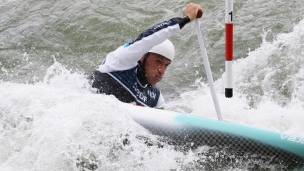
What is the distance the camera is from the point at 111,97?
4.50 meters

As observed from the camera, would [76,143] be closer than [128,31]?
Yes

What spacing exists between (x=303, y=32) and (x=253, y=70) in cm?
126

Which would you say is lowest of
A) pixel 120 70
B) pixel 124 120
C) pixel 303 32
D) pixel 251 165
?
pixel 251 165

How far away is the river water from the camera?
162 inches

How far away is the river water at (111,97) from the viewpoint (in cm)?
412

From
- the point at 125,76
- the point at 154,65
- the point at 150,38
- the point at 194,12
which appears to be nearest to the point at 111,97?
the point at 125,76

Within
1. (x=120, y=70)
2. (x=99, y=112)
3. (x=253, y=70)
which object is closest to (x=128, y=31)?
(x=253, y=70)

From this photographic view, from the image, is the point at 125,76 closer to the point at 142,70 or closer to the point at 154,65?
the point at 142,70

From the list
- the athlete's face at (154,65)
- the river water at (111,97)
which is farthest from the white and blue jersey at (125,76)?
the river water at (111,97)

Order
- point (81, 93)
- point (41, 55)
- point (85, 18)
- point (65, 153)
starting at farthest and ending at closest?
point (85, 18)
point (41, 55)
point (81, 93)
point (65, 153)

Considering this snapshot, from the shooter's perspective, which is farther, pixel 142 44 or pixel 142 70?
pixel 142 70

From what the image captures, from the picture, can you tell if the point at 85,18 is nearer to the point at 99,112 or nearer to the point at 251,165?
the point at 99,112

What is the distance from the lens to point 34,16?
32.4ft

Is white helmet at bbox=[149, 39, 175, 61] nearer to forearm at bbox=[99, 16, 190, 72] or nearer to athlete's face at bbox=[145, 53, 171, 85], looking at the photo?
athlete's face at bbox=[145, 53, 171, 85]
